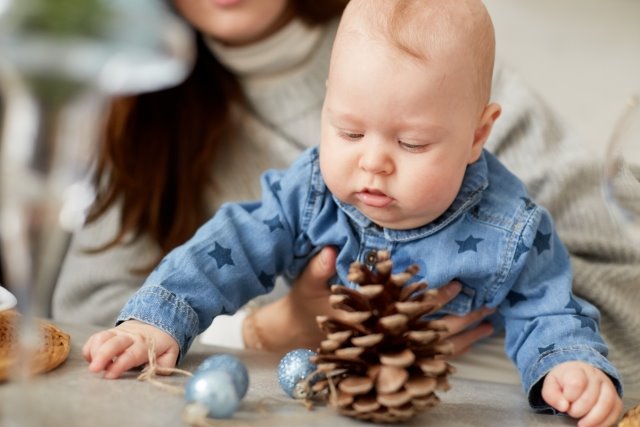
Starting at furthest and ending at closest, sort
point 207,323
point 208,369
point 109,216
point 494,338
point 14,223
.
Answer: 1. point 109,216
2. point 494,338
3. point 207,323
4. point 208,369
5. point 14,223

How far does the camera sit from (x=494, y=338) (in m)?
1.16

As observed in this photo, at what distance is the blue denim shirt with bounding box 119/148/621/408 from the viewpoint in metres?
0.83

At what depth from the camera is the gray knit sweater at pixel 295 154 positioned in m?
1.12

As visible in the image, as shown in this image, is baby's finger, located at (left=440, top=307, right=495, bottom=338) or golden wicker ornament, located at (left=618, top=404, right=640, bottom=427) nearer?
golden wicker ornament, located at (left=618, top=404, right=640, bottom=427)


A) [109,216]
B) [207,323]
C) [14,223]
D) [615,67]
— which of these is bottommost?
[109,216]

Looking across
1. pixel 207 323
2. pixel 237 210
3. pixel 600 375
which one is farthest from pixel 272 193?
pixel 600 375

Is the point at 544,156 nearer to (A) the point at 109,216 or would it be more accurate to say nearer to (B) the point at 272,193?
(B) the point at 272,193

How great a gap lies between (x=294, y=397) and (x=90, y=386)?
0.18 metres

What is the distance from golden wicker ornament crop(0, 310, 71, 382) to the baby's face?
12.1 inches

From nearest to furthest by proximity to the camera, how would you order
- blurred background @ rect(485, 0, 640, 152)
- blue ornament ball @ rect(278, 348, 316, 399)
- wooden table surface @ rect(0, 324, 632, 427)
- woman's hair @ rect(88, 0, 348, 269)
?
wooden table surface @ rect(0, 324, 632, 427)
blue ornament ball @ rect(278, 348, 316, 399)
woman's hair @ rect(88, 0, 348, 269)
blurred background @ rect(485, 0, 640, 152)

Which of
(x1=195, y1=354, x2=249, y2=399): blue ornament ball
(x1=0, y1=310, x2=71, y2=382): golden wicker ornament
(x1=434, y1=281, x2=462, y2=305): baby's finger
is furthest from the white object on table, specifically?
(x1=434, y1=281, x2=462, y2=305): baby's finger

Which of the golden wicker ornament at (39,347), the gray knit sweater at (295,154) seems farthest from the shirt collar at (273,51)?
the golden wicker ornament at (39,347)

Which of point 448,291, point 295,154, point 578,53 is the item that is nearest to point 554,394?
point 448,291

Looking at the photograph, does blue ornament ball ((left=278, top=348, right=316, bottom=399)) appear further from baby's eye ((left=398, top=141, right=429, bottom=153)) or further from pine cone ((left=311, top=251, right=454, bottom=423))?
baby's eye ((left=398, top=141, right=429, bottom=153))
